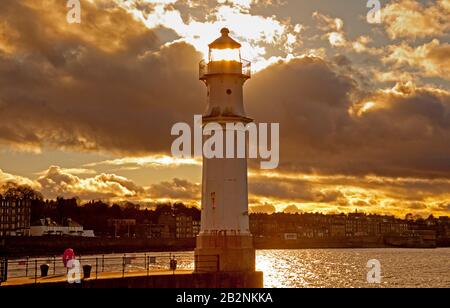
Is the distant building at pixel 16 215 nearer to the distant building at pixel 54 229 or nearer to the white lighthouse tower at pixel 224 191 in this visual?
the distant building at pixel 54 229

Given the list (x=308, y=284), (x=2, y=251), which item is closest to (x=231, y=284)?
(x=308, y=284)

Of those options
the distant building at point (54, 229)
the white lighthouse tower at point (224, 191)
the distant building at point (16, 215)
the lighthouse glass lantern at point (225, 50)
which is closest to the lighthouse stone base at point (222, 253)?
the white lighthouse tower at point (224, 191)

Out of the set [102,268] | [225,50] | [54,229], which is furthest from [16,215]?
[225,50]

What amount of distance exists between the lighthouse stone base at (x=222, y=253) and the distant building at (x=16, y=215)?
147m

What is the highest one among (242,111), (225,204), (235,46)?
(235,46)

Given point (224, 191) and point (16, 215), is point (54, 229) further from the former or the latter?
point (224, 191)

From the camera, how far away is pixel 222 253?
37844 mm

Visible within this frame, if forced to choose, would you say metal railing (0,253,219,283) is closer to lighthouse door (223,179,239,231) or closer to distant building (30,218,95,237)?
lighthouse door (223,179,239,231)

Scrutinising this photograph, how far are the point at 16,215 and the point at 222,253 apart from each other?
150 meters

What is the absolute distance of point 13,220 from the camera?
180m

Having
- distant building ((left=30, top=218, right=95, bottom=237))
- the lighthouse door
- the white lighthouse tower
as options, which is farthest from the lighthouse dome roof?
distant building ((left=30, top=218, right=95, bottom=237))

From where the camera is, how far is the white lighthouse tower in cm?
3797
